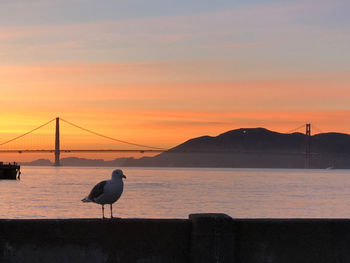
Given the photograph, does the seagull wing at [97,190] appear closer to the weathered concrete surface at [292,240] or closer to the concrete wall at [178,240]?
the concrete wall at [178,240]

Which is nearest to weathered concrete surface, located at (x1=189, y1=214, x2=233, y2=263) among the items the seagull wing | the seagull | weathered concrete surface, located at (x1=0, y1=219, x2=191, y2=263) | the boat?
weathered concrete surface, located at (x1=0, y1=219, x2=191, y2=263)

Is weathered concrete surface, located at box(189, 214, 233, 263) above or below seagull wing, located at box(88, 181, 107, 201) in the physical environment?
below

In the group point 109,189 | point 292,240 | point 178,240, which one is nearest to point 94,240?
point 109,189

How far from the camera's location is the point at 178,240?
27.4ft

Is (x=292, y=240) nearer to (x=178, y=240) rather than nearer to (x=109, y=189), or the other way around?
(x=178, y=240)

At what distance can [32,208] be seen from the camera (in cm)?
6200

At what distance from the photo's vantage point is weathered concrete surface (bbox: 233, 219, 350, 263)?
27.6 ft

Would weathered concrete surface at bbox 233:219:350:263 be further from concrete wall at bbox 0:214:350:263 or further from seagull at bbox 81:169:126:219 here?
seagull at bbox 81:169:126:219

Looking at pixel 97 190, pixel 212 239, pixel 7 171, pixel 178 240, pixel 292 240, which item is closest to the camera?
pixel 212 239

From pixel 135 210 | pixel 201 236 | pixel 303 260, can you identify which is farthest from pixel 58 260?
pixel 135 210

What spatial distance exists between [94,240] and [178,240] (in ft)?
3.53

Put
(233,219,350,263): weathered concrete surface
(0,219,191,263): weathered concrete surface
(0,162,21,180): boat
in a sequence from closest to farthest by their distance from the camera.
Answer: (0,219,191,263): weathered concrete surface < (233,219,350,263): weathered concrete surface < (0,162,21,180): boat

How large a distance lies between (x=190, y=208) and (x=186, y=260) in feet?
182

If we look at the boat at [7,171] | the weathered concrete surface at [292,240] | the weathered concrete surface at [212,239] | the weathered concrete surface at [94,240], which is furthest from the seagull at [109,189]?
the boat at [7,171]
